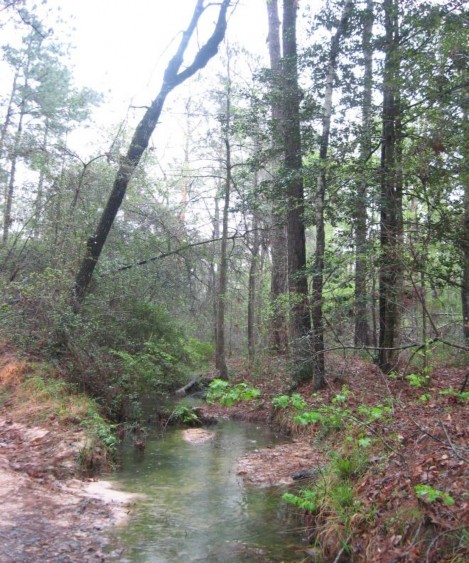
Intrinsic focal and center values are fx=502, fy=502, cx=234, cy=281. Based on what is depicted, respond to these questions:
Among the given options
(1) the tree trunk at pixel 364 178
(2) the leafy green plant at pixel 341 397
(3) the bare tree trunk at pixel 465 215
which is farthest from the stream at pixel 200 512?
(3) the bare tree trunk at pixel 465 215

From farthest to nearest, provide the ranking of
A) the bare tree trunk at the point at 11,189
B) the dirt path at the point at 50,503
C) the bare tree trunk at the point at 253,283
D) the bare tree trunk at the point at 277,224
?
1. the bare tree trunk at the point at 253,283
2. the bare tree trunk at the point at 11,189
3. the bare tree trunk at the point at 277,224
4. the dirt path at the point at 50,503

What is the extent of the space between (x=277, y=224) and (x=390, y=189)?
10.6ft

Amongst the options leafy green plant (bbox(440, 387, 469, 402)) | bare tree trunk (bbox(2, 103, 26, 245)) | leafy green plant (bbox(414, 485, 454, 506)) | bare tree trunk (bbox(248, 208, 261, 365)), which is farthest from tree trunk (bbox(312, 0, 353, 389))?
bare tree trunk (bbox(2, 103, 26, 245))

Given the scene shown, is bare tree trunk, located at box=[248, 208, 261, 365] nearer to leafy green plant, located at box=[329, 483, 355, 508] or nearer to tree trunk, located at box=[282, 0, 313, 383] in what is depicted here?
tree trunk, located at box=[282, 0, 313, 383]

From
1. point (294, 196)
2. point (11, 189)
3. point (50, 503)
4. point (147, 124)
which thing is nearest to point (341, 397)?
point (50, 503)

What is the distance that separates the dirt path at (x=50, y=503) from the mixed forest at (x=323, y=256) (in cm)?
196

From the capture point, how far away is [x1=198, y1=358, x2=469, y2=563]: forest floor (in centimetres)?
409

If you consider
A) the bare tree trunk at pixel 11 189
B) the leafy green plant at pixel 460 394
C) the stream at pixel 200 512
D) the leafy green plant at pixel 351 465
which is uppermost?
the bare tree trunk at pixel 11 189

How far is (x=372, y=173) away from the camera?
412 inches

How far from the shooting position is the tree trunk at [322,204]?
10.6m

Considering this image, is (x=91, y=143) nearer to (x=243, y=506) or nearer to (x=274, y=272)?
(x=274, y=272)

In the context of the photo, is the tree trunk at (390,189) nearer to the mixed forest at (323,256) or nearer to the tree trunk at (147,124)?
the mixed forest at (323,256)

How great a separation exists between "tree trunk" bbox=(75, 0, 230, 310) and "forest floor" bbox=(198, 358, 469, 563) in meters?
7.64

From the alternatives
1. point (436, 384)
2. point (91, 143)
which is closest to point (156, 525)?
point (436, 384)
